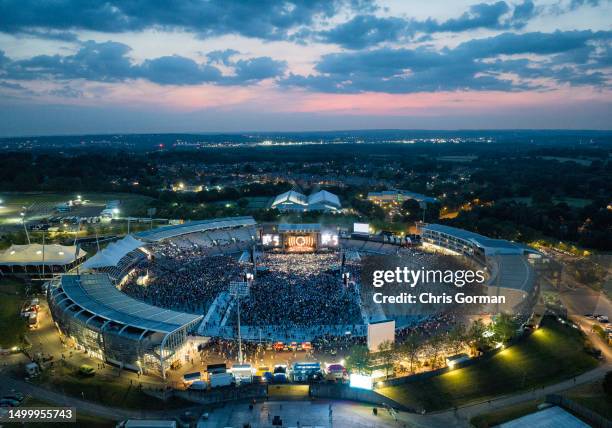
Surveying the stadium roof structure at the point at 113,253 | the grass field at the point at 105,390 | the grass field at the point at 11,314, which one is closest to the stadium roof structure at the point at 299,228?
the stadium roof structure at the point at 113,253

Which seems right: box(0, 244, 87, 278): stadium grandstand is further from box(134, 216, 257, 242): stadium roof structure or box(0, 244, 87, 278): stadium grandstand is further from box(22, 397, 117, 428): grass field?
box(22, 397, 117, 428): grass field

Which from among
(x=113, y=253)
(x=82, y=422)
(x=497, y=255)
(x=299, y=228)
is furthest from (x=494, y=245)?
(x=82, y=422)

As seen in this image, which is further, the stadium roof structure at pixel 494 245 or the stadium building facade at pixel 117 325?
the stadium roof structure at pixel 494 245

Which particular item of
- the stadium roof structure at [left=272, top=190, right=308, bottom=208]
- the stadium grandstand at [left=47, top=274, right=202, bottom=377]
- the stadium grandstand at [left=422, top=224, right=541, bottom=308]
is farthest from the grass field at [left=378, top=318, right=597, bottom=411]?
the stadium roof structure at [left=272, top=190, right=308, bottom=208]

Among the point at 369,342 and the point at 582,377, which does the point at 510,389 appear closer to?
the point at 582,377

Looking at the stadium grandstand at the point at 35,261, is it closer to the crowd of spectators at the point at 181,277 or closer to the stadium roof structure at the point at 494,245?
the crowd of spectators at the point at 181,277

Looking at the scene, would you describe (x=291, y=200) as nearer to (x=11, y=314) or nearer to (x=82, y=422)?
(x=11, y=314)

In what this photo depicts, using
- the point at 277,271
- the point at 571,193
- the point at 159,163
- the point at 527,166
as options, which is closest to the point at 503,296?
the point at 277,271
